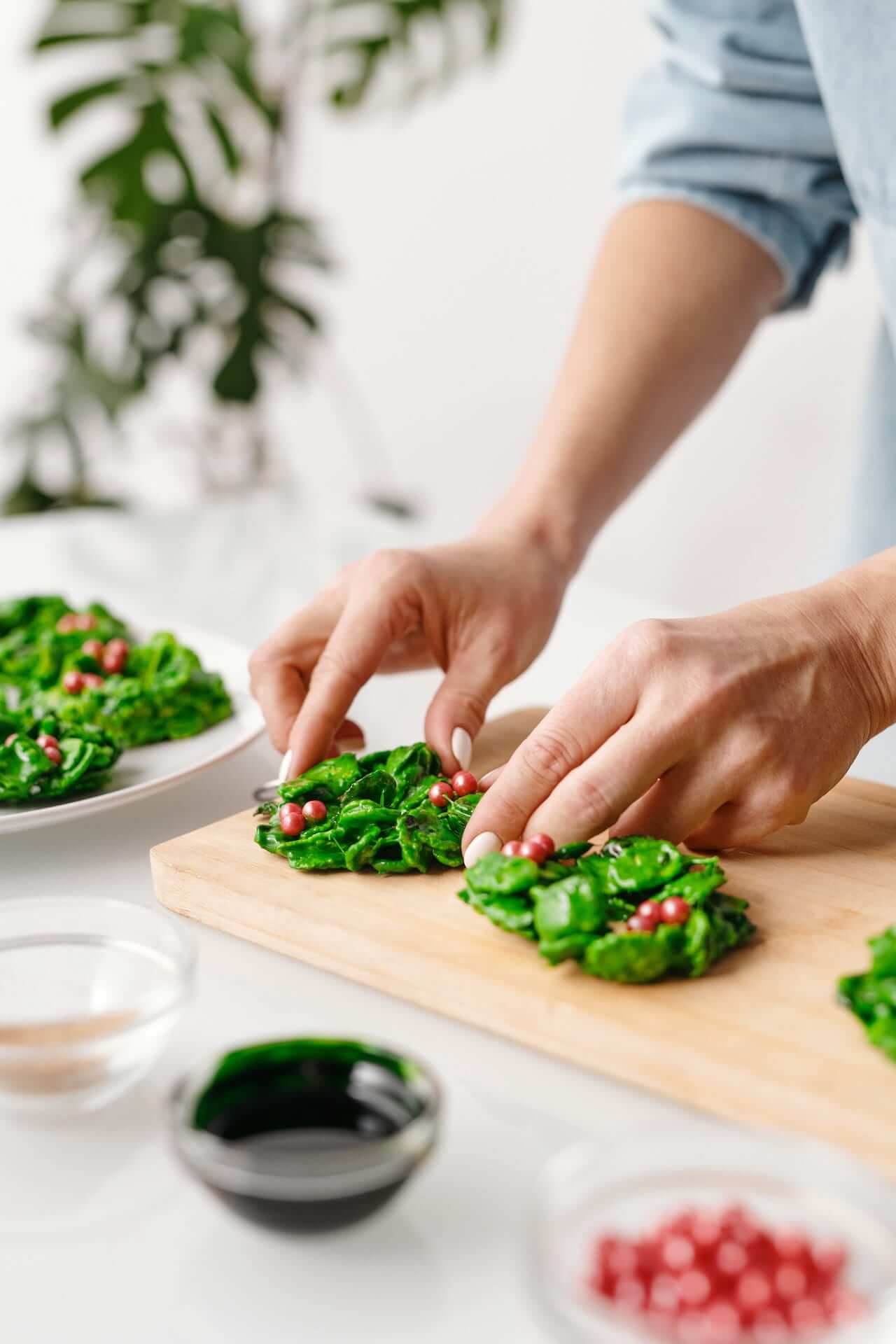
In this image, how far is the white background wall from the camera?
13.3ft

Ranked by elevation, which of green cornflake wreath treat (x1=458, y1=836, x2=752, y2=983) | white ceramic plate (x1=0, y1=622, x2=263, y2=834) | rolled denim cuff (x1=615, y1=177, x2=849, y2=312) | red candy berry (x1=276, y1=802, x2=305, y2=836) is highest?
rolled denim cuff (x1=615, y1=177, x2=849, y2=312)

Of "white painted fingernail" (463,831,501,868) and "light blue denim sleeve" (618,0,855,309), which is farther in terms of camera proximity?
"light blue denim sleeve" (618,0,855,309)

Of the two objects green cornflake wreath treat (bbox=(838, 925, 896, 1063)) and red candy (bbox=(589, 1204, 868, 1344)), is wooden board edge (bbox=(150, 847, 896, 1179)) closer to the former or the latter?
green cornflake wreath treat (bbox=(838, 925, 896, 1063))

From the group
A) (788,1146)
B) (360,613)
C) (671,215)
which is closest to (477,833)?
(360,613)

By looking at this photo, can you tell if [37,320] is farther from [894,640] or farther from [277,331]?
[894,640]

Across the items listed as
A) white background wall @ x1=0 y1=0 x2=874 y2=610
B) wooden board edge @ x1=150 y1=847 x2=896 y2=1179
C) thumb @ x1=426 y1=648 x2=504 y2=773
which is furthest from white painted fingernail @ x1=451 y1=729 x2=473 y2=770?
white background wall @ x1=0 y1=0 x2=874 y2=610

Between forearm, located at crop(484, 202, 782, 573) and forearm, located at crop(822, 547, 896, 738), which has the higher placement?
forearm, located at crop(484, 202, 782, 573)

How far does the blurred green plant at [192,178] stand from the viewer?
337cm

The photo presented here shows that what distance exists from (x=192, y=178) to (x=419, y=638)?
221cm

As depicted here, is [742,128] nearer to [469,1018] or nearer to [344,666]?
[344,666]

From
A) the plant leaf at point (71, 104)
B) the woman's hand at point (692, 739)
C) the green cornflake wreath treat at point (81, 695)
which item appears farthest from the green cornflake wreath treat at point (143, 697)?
the plant leaf at point (71, 104)

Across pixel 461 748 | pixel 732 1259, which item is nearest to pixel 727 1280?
pixel 732 1259

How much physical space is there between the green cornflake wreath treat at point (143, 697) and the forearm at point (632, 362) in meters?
0.40

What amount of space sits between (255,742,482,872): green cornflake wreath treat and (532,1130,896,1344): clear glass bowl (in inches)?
20.0
